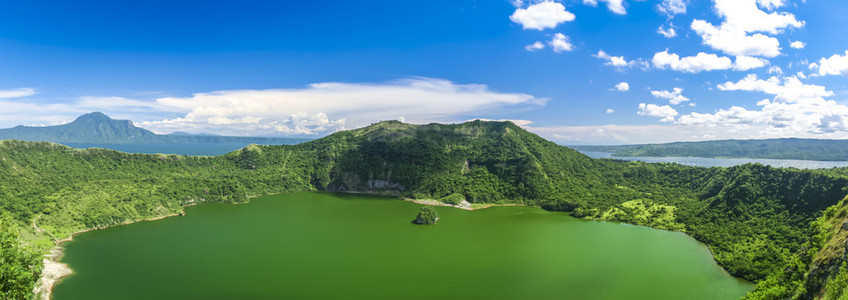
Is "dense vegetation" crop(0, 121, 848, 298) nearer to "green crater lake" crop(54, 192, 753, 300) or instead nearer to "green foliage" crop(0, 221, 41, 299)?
"green crater lake" crop(54, 192, 753, 300)

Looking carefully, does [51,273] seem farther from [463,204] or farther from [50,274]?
[463,204]

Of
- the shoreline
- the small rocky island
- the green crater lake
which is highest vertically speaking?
the small rocky island

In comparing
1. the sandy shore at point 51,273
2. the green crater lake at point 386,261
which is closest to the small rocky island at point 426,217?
the green crater lake at point 386,261

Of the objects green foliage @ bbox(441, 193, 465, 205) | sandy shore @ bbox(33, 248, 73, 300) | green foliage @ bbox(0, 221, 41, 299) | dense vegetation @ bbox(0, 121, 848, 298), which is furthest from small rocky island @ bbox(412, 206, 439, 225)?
green foliage @ bbox(0, 221, 41, 299)

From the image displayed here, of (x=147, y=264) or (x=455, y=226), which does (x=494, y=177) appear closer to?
(x=455, y=226)

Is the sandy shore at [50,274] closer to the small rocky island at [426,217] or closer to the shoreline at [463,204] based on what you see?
the small rocky island at [426,217]

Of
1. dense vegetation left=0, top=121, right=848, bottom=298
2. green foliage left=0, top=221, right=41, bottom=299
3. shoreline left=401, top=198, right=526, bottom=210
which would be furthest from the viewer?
shoreline left=401, top=198, right=526, bottom=210

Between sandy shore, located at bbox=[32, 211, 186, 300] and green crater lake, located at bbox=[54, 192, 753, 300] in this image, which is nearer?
sandy shore, located at bbox=[32, 211, 186, 300]

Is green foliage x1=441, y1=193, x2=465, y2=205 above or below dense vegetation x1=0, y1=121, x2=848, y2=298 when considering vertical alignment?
below
